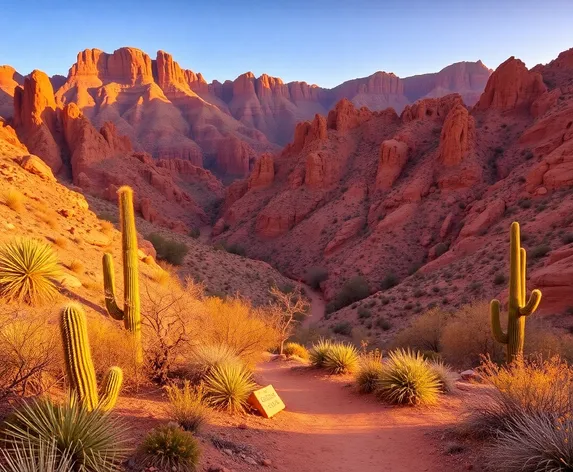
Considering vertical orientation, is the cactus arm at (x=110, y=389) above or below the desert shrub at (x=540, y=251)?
above

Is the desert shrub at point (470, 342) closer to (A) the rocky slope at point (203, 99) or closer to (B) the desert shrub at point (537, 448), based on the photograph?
(B) the desert shrub at point (537, 448)

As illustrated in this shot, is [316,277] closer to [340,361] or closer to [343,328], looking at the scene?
[343,328]

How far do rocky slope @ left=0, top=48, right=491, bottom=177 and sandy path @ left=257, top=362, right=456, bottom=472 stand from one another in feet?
258

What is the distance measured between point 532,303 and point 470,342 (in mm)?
5530

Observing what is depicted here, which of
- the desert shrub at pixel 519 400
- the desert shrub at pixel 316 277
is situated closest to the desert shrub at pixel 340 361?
the desert shrub at pixel 519 400

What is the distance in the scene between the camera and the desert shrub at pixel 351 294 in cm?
3338

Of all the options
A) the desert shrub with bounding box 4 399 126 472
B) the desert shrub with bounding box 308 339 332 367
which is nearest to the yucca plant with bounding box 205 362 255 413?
the desert shrub with bounding box 4 399 126 472

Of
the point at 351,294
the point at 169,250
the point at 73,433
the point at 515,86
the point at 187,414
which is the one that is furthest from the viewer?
the point at 515,86

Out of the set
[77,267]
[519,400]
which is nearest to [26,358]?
[519,400]

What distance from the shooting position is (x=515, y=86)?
4378 cm

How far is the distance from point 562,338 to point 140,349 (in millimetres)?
14511

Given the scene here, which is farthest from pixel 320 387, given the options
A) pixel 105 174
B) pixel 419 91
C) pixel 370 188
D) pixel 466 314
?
pixel 419 91

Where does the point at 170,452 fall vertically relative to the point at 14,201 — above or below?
below

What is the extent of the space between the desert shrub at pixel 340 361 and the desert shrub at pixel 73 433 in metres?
8.36
